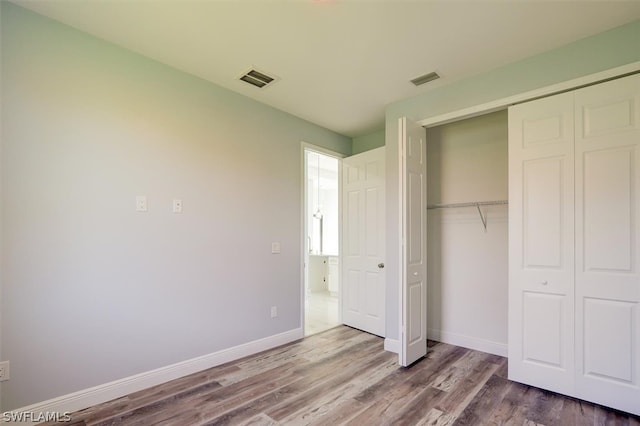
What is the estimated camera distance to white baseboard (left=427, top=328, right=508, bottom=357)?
3215mm

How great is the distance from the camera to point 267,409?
225cm

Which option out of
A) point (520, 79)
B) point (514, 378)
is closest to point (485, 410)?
point (514, 378)

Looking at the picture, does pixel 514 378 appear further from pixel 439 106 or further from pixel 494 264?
pixel 439 106

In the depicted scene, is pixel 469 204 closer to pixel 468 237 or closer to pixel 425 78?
pixel 468 237

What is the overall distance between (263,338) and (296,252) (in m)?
1.05

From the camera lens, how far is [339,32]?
2.26 metres

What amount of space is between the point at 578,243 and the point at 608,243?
6.7 inches

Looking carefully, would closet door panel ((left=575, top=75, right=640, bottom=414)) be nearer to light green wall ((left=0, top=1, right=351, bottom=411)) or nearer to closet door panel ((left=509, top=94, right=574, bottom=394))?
closet door panel ((left=509, top=94, right=574, bottom=394))

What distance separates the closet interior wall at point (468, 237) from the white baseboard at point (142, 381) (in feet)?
6.93

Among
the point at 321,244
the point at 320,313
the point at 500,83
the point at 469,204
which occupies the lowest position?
the point at 320,313

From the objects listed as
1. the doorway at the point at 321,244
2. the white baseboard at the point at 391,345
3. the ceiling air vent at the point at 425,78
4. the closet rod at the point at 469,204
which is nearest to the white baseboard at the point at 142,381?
the white baseboard at the point at 391,345

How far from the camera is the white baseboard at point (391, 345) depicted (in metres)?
3.35

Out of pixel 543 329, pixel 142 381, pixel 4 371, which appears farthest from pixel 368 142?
pixel 4 371

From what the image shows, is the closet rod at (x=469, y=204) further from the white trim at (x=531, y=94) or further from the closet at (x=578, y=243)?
the white trim at (x=531, y=94)
